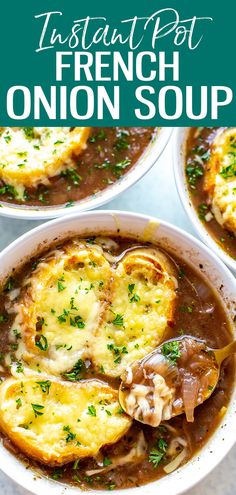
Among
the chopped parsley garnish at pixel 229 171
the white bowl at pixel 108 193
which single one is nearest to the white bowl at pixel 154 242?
the white bowl at pixel 108 193

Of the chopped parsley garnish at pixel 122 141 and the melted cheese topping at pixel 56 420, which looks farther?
the chopped parsley garnish at pixel 122 141

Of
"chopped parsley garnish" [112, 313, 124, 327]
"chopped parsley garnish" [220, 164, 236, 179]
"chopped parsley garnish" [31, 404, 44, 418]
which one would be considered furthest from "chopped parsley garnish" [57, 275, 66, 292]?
"chopped parsley garnish" [220, 164, 236, 179]

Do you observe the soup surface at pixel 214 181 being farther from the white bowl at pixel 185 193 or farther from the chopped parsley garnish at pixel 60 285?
the chopped parsley garnish at pixel 60 285

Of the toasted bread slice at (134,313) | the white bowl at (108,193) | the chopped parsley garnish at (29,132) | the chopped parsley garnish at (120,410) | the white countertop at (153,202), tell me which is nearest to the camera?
the chopped parsley garnish at (120,410)

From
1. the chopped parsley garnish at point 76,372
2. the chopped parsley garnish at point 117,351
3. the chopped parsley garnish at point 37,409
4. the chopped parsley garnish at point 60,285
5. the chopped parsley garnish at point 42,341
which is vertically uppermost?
the chopped parsley garnish at point 60,285

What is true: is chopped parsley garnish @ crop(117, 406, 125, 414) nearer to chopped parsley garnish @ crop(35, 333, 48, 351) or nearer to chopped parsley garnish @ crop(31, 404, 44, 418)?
chopped parsley garnish @ crop(31, 404, 44, 418)

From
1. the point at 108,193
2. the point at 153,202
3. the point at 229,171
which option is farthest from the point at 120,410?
the point at 229,171

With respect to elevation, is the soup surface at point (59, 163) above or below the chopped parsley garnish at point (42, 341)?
above
